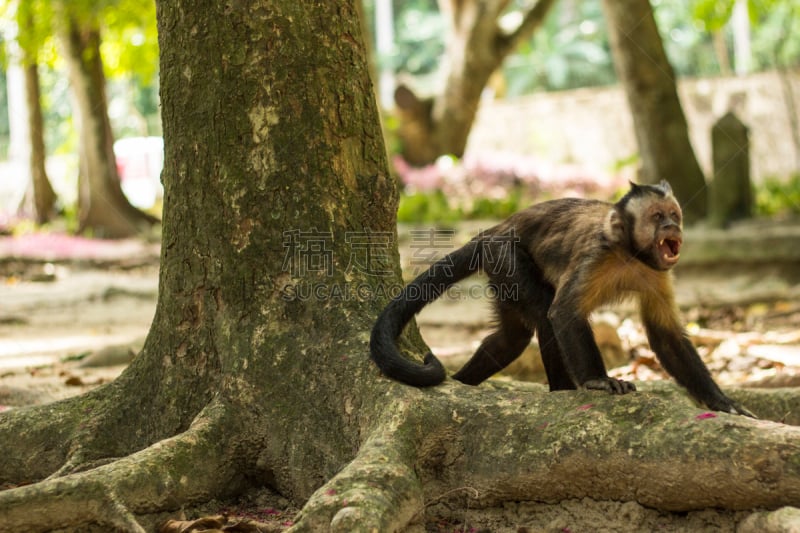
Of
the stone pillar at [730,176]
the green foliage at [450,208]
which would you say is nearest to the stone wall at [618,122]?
the green foliage at [450,208]

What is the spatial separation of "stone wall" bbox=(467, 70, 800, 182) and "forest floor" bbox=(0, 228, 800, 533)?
25.0 ft

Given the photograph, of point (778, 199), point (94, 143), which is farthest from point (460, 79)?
point (94, 143)

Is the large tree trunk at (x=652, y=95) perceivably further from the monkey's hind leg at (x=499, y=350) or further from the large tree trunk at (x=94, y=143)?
the large tree trunk at (x=94, y=143)

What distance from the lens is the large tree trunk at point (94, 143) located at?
46.6 ft

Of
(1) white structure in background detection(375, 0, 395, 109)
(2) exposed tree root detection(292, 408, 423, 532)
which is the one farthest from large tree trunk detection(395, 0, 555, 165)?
(2) exposed tree root detection(292, 408, 423, 532)

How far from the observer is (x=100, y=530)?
297 centimetres

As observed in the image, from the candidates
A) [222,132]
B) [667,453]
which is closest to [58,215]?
[222,132]

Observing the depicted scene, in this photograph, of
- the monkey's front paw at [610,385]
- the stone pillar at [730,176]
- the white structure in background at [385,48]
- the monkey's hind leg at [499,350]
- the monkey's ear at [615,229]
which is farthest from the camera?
the white structure in background at [385,48]

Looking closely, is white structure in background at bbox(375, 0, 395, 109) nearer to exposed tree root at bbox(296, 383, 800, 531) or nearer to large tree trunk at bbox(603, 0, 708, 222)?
large tree trunk at bbox(603, 0, 708, 222)

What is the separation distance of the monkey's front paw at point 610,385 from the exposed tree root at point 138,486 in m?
1.40

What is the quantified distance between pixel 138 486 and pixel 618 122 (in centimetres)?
1663

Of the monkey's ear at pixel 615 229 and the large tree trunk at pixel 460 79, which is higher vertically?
the large tree trunk at pixel 460 79

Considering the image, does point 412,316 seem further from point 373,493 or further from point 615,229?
point 373,493

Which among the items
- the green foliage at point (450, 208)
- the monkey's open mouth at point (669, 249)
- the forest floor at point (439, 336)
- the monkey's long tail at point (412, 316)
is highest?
the green foliage at point (450, 208)
